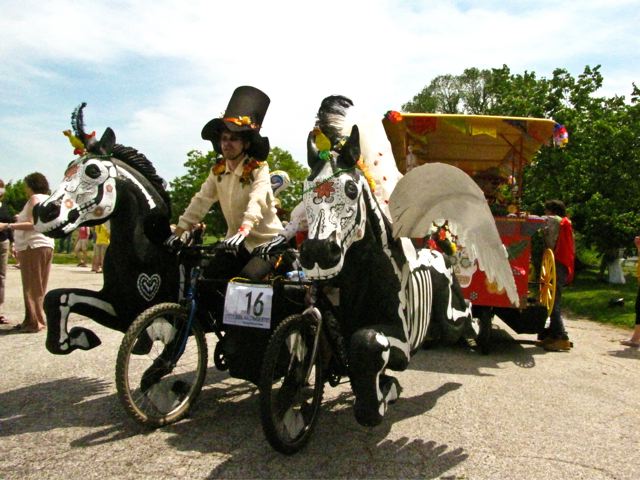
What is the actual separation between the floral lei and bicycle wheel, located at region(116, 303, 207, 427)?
1120 mm

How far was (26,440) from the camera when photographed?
3.38 meters

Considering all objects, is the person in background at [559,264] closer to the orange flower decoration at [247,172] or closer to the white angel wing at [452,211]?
the white angel wing at [452,211]

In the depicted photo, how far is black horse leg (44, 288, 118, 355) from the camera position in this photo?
12.3ft

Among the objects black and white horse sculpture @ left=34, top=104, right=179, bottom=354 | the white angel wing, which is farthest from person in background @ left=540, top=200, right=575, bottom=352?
black and white horse sculpture @ left=34, top=104, right=179, bottom=354

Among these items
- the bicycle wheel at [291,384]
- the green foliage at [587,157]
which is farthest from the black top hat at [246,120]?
the green foliage at [587,157]

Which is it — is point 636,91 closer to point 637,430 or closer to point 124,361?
point 637,430

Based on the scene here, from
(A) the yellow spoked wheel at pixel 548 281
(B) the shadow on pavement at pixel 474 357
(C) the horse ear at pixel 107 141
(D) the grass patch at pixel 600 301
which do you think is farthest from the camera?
(D) the grass patch at pixel 600 301

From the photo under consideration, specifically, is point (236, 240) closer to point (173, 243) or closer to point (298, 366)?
point (173, 243)

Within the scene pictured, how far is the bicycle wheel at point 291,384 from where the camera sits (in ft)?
10.3

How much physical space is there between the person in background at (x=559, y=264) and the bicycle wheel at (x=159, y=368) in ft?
16.2

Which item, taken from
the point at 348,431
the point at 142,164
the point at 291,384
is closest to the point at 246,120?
the point at 142,164

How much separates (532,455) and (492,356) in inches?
129

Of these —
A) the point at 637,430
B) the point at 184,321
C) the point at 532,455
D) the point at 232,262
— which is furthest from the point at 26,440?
the point at 637,430

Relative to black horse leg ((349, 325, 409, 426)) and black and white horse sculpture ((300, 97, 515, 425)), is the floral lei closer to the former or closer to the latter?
black and white horse sculpture ((300, 97, 515, 425))
